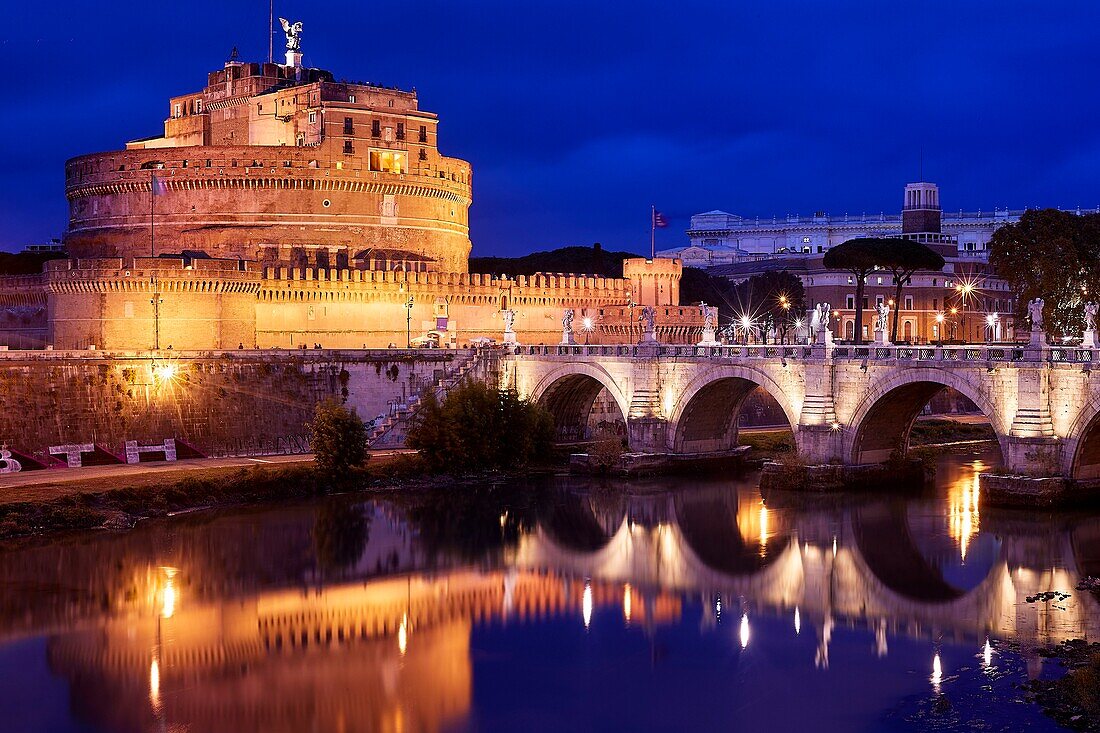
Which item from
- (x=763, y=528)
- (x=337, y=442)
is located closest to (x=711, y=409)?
(x=763, y=528)

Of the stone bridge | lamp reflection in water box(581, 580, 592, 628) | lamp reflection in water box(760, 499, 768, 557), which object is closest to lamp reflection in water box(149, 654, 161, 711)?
lamp reflection in water box(581, 580, 592, 628)

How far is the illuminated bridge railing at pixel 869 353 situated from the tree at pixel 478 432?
4297mm

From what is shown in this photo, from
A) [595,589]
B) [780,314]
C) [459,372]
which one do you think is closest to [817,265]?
[780,314]

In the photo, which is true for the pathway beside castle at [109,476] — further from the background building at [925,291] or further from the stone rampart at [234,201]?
the background building at [925,291]

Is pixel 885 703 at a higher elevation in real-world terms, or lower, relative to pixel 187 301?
lower

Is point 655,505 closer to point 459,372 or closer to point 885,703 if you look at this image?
point 459,372

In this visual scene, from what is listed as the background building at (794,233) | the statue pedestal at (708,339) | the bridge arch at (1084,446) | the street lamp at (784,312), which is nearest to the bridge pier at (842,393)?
the bridge arch at (1084,446)

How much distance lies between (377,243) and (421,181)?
4483 millimetres

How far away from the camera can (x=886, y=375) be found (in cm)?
4275

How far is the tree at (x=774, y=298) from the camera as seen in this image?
9050cm

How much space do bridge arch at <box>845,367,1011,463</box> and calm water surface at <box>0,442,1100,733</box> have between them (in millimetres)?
2107

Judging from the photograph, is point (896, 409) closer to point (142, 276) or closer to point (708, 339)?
point (708, 339)

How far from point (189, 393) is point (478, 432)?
10995mm

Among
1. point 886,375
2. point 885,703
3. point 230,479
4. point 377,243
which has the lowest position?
point 885,703
